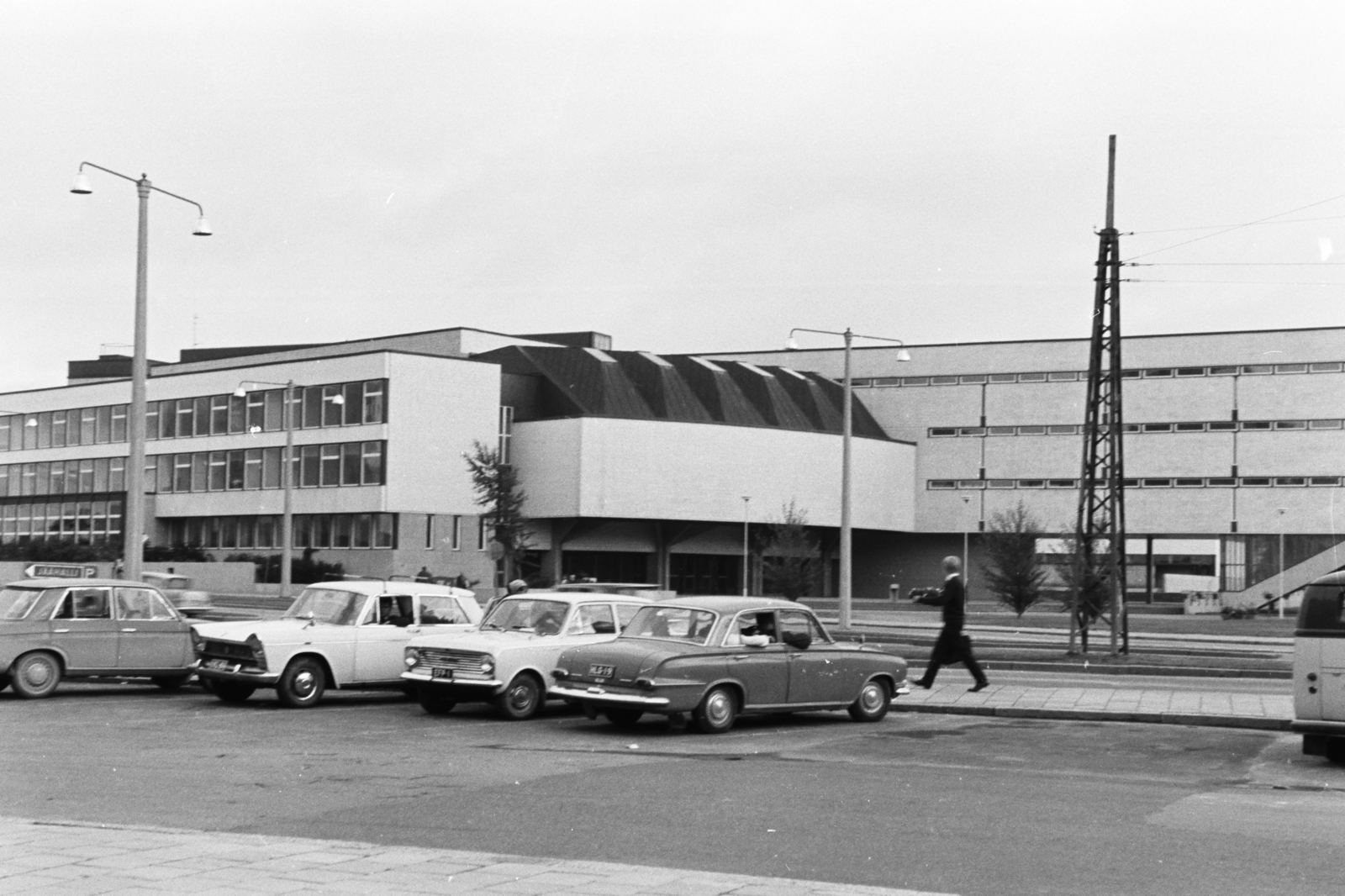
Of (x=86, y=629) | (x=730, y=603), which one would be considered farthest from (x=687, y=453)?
(x=730, y=603)

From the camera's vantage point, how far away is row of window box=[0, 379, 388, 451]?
239 ft

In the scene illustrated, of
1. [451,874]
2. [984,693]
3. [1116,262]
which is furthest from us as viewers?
[1116,262]

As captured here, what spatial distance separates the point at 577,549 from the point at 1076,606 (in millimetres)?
51944

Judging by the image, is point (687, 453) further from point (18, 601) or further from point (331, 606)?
point (18, 601)

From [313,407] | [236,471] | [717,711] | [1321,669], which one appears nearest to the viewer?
[1321,669]

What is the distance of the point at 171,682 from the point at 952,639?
10.2m

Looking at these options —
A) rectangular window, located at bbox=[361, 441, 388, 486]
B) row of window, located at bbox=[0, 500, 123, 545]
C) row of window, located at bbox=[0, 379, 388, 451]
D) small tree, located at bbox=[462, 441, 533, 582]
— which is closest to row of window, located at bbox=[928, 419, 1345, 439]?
rectangular window, located at bbox=[361, 441, 388, 486]

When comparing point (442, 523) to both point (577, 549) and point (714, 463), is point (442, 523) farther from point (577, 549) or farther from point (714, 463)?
point (714, 463)

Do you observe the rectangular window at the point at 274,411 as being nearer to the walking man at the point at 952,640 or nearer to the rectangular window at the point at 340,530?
the rectangular window at the point at 340,530

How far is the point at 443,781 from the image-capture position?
12156 millimetres

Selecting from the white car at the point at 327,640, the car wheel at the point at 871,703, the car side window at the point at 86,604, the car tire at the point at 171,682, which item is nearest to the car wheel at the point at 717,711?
the car wheel at the point at 871,703

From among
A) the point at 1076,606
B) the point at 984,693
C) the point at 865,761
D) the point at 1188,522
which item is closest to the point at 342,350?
the point at 1188,522

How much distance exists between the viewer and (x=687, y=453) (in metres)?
78.4

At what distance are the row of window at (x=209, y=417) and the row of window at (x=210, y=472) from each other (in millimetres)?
1071
